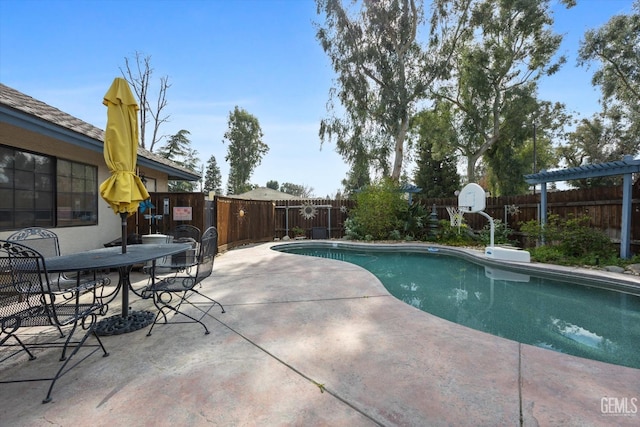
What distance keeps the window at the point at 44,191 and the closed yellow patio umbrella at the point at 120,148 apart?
264 centimetres

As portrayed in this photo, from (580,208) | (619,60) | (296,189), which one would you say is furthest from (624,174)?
(296,189)

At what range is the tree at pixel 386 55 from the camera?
15.1m

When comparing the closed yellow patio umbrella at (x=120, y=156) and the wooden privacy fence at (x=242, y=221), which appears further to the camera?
the wooden privacy fence at (x=242, y=221)

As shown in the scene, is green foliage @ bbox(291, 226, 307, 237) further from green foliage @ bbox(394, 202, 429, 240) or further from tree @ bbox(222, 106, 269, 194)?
tree @ bbox(222, 106, 269, 194)

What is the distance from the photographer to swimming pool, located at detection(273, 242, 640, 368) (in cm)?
333

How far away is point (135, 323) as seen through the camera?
3.18 m

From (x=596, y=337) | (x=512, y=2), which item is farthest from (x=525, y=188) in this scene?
(x=596, y=337)

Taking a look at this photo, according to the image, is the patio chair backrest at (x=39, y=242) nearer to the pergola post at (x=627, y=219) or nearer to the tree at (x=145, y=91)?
the pergola post at (x=627, y=219)

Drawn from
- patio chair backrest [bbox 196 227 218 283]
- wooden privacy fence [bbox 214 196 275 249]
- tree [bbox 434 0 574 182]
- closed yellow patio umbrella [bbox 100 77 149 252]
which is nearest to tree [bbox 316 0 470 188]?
tree [bbox 434 0 574 182]

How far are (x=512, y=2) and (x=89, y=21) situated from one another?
1858cm

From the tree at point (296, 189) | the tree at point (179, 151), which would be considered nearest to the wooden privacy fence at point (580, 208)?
the tree at point (179, 151)

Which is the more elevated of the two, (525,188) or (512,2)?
(512,2)

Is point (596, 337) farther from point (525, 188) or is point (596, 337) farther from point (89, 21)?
point (525, 188)

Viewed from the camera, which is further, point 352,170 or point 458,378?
point 352,170
